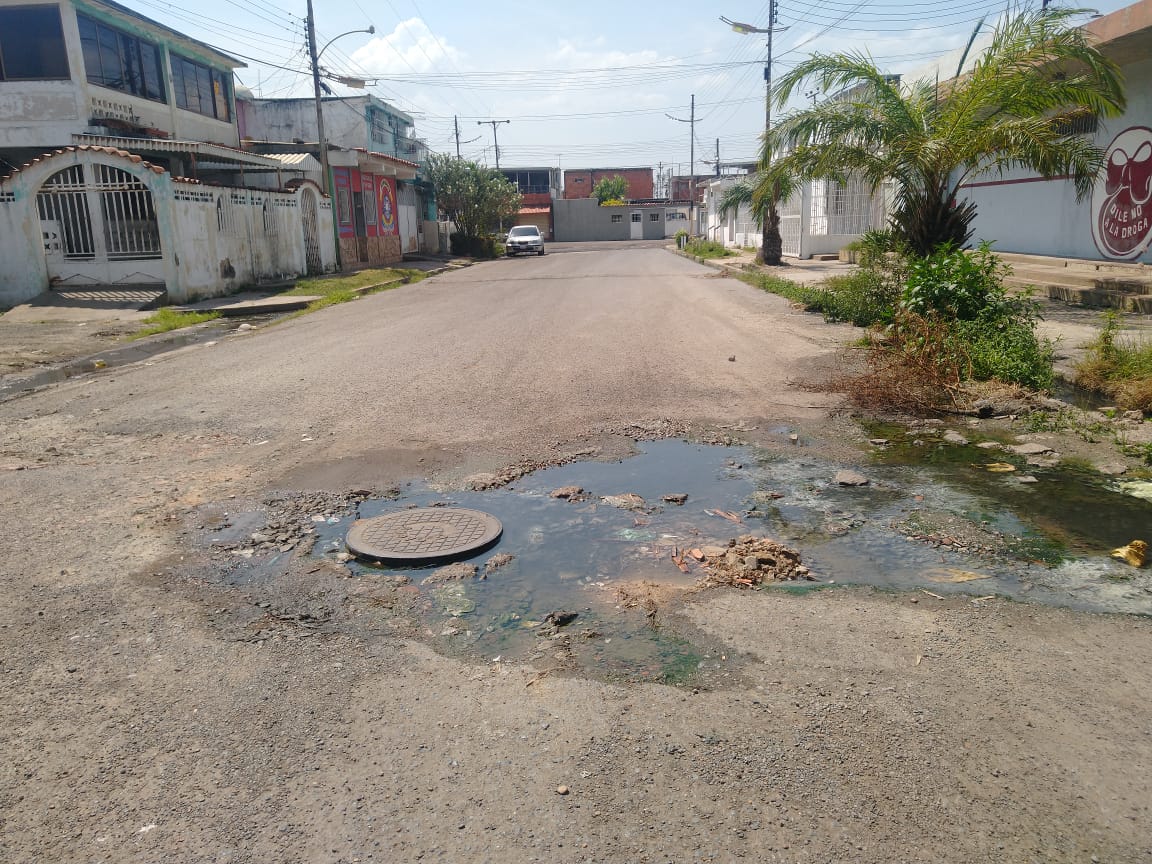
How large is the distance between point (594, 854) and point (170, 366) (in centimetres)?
964

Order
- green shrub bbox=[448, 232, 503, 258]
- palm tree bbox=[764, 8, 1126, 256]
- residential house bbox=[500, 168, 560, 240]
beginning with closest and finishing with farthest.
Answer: palm tree bbox=[764, 8, 1126, 256] → green shrub bbox=[448, 232, 503, 258] → residential house bbox=[500, 168, 560, 240]

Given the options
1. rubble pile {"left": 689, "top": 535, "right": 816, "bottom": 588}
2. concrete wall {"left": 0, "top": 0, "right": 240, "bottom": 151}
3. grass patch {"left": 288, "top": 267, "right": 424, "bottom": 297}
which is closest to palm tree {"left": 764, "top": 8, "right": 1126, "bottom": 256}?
rubble pile {"left": 689, "top": 535, "right": 816, "bottom": 588}

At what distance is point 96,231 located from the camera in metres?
17.5

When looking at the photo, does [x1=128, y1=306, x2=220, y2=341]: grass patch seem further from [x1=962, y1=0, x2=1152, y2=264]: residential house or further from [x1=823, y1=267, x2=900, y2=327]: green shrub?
[x1=962, y1=0, x2=1152, y2=264]: residential house

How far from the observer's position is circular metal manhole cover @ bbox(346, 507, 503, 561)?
14.2 feet

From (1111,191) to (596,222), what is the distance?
60.7 m

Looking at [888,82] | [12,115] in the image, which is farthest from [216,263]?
[888,82]

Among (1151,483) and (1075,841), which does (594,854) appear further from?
(1151,483)

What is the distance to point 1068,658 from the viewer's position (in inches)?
128

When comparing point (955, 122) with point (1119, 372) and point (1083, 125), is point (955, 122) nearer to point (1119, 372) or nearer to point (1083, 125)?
point (1119, 372)

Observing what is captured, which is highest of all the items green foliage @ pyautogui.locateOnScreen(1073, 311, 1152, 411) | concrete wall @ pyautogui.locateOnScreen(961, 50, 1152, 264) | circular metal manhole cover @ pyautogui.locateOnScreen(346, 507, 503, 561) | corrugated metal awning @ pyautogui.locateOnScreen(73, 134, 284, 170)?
corrugated metal awning @ pyautogui.locateOnScreen(73, 134, 284, 170)

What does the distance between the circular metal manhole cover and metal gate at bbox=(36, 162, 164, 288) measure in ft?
49.2

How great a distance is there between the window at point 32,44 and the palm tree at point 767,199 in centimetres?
1694

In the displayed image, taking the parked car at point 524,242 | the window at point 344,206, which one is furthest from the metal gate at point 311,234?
the parked car at point 524,242
